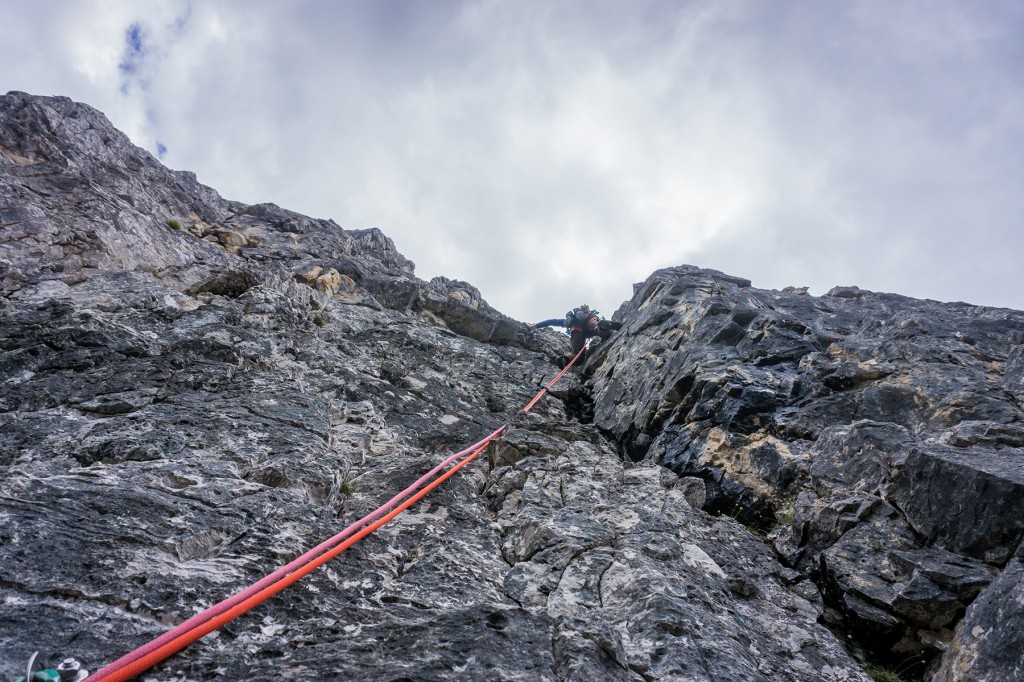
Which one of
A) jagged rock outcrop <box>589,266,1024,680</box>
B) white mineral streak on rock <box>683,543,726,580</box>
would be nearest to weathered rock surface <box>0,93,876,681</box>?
white mineral streak on rock <box>683,543,726,580</box>

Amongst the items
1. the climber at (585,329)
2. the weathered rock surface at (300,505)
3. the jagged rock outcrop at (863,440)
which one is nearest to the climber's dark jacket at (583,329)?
the climber at (585,329)

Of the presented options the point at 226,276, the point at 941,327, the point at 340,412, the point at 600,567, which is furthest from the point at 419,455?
the point at 941,327

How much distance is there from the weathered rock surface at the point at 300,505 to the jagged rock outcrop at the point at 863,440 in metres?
0.25

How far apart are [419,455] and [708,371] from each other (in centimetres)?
463

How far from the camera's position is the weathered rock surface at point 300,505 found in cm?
322

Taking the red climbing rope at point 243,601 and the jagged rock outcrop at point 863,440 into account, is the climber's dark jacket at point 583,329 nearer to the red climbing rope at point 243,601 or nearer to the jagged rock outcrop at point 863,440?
the jagged rock outcrop at point 863,440

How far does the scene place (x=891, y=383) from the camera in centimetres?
705

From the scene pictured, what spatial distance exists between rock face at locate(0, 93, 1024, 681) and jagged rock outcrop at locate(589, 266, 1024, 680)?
0.03m

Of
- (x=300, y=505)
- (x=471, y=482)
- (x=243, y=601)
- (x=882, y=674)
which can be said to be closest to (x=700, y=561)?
(x=882, y=674)

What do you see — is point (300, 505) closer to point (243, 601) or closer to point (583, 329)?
point (243, 601)

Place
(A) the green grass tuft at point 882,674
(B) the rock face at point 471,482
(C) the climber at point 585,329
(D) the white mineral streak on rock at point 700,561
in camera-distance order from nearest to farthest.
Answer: (B) the rock face at point 471,482 → (A) the green grass tuft at point 882,674 → (D) the white mineral streak on rock at point 700,561 → (C) the climber at point 585,329

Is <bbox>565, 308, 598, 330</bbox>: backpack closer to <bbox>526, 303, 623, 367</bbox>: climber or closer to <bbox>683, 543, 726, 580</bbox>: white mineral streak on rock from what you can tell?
<bbox>526, 303, 623, 367</bbox>: climber

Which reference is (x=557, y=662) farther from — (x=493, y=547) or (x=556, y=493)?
(x=556, y=493)

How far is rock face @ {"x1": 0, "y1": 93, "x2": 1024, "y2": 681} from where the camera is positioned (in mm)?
3377
